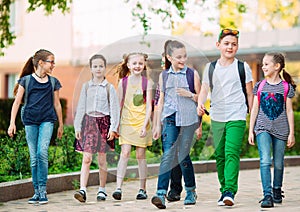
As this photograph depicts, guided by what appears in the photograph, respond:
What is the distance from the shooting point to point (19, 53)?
31.1 m

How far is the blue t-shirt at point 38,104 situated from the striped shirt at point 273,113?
2.17m

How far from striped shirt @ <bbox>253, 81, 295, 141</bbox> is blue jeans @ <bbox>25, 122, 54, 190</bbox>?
218cm

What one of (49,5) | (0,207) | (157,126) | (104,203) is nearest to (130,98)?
(157,126)

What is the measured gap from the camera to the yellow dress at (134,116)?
850 cm

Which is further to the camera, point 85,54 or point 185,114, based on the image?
point 85,54

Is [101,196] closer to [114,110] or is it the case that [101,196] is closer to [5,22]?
[114,110]

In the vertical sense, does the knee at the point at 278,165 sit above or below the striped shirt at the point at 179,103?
below

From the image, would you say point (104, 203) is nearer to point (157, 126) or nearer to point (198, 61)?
point (157, 126)

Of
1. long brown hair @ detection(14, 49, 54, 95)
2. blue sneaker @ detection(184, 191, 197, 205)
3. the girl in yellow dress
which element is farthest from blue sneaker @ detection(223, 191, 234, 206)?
long brown hair @ detection(14, 49, 54, 95)

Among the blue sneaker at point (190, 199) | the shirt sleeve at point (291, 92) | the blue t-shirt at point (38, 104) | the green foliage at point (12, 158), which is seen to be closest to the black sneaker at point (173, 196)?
the blue sneaker at point (190, 199)

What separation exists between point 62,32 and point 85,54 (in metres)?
1.33

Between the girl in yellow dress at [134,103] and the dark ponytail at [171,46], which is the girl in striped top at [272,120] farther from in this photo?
the girl in yellow dress at [134,103]

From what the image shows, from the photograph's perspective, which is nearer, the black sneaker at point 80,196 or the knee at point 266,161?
the knee at point 266,161

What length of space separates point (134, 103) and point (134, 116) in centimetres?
14
